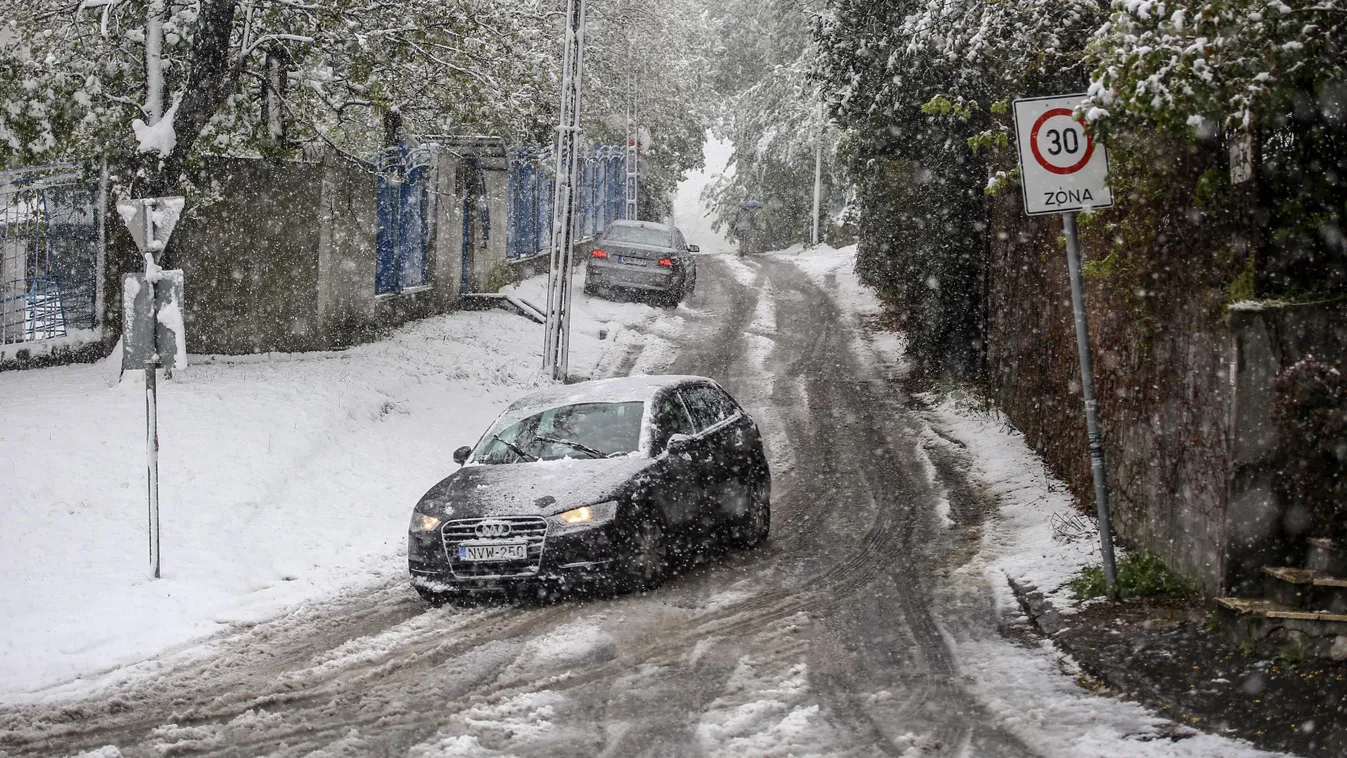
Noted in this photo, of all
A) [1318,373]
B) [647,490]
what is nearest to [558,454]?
[647,490]

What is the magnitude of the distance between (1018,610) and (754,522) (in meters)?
2.75

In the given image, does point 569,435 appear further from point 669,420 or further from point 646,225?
point 646,225

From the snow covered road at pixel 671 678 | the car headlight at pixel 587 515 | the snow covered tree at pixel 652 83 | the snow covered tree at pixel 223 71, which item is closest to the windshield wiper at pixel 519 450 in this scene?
the car headlight at pixel 587 515

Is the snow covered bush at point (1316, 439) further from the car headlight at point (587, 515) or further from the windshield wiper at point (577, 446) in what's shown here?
the windshield wiper at point (577, 446)

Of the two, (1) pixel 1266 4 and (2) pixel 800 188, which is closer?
(1) pixel 1266 4

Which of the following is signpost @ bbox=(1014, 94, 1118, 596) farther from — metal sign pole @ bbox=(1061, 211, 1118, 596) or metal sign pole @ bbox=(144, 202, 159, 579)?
metal sign pole @ bbox=(144, 202, 159, 579)

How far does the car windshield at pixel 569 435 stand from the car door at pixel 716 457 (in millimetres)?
637

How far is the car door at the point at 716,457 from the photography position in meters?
10.2

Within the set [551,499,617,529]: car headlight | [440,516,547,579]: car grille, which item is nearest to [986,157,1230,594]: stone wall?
[551,499,617,529]: car headlight

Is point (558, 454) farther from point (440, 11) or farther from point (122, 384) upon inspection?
point (440, 11)

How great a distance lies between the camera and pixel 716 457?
10.5 m

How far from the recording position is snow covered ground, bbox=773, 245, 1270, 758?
19.7 ft

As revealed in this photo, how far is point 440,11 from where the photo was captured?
1598cm

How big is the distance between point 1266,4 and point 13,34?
14.5m
